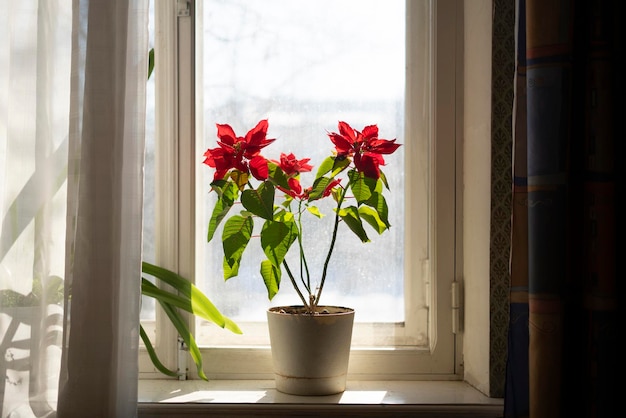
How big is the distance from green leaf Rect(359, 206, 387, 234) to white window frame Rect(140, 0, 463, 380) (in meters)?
0.20

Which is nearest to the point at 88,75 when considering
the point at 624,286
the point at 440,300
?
the point at 440,300

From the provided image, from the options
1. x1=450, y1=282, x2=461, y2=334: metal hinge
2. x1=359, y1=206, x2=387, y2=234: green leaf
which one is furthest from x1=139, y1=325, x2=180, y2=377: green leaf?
x1=450, y1=282, x2=461, y2=334: metal hinge

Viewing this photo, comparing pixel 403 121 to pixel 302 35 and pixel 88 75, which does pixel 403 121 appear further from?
pixel 88 75

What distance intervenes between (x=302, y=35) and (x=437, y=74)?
1.08 feet

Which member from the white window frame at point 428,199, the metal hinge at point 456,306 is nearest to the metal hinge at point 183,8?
the white window frame at point 428,199

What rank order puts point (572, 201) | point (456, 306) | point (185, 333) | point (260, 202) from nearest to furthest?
point (572, 201)
point (260, 202)
point (185, 333)
point (456, 306)

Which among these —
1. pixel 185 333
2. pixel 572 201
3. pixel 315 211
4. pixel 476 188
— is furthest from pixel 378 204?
pixel 185 333

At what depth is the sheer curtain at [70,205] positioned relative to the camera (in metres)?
1.24

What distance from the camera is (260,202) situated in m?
1.37

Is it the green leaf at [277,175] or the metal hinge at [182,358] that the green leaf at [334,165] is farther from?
the metal hinge at [182,358]

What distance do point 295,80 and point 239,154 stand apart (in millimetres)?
342

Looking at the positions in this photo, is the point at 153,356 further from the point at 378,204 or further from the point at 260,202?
the point at 378,204

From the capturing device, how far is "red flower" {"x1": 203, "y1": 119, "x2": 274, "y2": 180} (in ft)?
4.54

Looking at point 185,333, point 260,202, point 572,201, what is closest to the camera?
point 572,201
